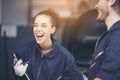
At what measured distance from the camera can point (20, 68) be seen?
2.64 meters

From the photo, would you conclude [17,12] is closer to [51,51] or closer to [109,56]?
[51,51]

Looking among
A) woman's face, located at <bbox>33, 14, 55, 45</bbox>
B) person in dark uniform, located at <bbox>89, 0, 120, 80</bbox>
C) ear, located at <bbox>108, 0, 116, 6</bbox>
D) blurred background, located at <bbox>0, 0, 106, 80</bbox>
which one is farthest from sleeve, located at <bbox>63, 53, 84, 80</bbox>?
blurred background, located at <bbox>0, 0, 106, 80</bbox>

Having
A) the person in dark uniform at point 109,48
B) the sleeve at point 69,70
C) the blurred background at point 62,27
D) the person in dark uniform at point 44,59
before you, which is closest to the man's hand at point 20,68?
the person in dark uniform at point 44,59

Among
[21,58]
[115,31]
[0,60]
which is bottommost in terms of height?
[0,60]

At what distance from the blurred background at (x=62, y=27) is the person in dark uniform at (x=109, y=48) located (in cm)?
184

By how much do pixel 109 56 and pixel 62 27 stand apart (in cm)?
231

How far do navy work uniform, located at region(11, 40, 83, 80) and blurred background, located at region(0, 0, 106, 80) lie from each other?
1006 millimetres

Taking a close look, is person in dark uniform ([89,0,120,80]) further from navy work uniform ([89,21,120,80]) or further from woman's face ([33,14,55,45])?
woman's face ([33,14,55,45])

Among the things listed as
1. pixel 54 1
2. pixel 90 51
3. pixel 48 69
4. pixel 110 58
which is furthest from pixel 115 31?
pixel 54 1

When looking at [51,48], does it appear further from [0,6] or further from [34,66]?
[0,6]

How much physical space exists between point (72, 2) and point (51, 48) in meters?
1.46

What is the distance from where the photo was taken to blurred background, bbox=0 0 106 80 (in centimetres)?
369

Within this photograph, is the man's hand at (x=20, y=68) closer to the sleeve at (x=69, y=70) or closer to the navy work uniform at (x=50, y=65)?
the navy work uniform at (x=50, y=65)

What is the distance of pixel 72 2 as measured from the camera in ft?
13.3
